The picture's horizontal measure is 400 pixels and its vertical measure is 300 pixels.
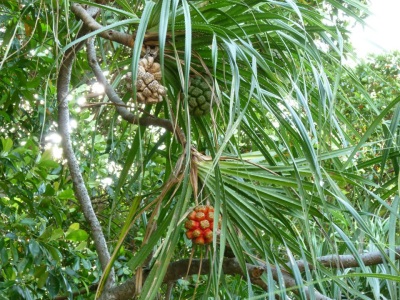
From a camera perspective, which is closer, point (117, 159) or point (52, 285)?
point (52, 285)

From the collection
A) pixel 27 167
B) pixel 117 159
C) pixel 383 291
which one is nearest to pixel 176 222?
pixel 27 167

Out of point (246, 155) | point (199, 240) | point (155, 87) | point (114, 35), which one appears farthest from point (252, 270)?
point (114, 35)

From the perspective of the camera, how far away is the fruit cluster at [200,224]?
962 mm

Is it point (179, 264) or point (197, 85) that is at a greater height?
point (197, 85)

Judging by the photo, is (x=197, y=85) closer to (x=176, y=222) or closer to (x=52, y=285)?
(x=176, y=222)

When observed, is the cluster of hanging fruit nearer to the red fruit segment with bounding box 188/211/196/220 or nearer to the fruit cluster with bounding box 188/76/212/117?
the fruit cluster with bounding box 188/76/212/117

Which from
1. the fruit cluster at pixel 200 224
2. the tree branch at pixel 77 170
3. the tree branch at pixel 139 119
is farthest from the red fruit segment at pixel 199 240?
the tree branch at pixel 77 170

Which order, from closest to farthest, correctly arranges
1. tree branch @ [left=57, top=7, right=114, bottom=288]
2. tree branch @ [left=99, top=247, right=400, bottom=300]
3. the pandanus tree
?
the pandanus tree → tree branch @ [left=99, top=247, right=400, bottom=300] → tree branch @ [left=57, top=7, right=114, bottom=288]

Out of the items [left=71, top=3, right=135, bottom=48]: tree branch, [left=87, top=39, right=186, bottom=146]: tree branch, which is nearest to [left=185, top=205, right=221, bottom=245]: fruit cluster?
[left=87, top=39, right=186, bottom=146]: tree branch

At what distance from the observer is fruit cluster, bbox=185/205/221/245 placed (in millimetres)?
962

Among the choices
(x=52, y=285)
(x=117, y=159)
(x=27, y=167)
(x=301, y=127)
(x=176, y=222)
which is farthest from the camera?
(x=117, y=159)

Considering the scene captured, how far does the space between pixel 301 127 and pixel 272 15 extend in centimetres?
18

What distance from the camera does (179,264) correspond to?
1.12m

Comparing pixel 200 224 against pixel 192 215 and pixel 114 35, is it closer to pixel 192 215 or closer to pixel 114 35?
pixel 192 215
